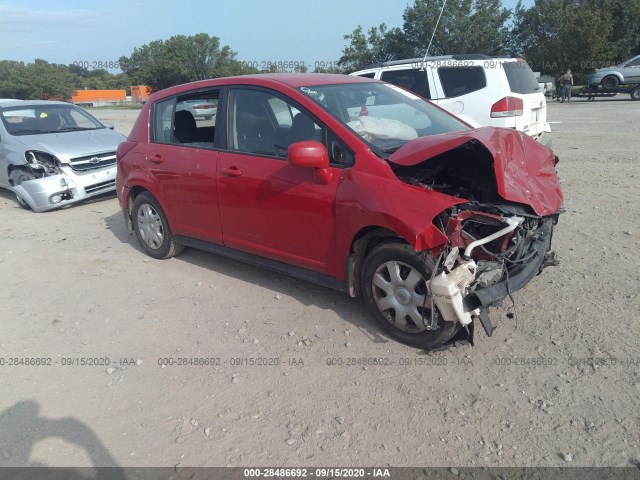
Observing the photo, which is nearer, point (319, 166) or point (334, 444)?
point (334, 444)

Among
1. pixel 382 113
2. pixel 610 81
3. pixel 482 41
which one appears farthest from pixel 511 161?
pixel 482 41

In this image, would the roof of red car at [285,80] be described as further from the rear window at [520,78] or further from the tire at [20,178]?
the tire at [20,178]

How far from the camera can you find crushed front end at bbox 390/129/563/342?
326 centimetres

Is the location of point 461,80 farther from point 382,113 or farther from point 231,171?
point 231,171

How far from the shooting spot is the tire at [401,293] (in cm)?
346

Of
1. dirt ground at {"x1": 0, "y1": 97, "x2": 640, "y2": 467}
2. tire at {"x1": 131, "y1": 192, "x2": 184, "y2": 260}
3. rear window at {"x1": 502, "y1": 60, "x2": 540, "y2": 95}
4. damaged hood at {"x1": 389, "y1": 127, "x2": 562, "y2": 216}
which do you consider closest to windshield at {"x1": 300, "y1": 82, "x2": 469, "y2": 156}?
damaged hood at {"x1": 389, "y1": 127, "x2": 562, "y2": 216}

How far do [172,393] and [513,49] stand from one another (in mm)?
46633

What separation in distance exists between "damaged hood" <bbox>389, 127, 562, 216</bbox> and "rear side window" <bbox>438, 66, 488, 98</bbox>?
4.45m

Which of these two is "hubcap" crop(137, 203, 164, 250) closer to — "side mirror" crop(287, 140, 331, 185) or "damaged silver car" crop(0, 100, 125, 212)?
"side mirror" crop(287, 140, 331, 185)

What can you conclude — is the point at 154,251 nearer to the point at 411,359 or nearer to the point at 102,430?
the point at 102,430

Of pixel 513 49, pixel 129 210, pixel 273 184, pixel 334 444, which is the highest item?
pixel 513 49

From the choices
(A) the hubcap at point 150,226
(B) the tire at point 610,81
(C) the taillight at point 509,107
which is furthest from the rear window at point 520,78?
(B) the tire at point 610,81

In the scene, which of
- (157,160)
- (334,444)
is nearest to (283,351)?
(334,444)

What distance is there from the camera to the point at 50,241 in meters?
6.71
